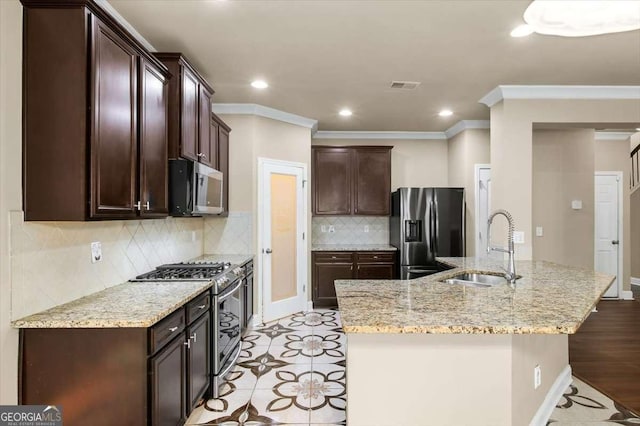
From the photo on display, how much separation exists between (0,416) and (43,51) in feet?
5.56

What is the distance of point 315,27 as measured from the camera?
257 cm

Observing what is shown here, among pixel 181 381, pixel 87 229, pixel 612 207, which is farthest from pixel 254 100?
pixel 612 207

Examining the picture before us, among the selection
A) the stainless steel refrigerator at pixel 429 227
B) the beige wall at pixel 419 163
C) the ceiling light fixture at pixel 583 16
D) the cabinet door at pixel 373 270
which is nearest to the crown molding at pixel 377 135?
the beige wall at pixel 419 163

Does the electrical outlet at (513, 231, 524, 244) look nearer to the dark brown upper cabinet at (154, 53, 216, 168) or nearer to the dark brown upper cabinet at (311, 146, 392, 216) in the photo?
the dark brown upper cabinet at (311, 146, 392, 216)

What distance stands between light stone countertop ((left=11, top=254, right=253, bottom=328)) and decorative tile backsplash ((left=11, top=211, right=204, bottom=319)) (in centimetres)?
7

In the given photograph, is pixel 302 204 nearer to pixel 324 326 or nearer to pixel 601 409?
pixel 324 326

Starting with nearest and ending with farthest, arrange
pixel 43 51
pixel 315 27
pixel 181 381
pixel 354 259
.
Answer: pixel 43 51 → pixel 181 381 → pixel 315 27 → pixel 354 259

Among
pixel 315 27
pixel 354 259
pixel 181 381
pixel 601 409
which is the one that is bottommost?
pixel 601 409

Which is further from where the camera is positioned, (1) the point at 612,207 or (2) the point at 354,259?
(1) the point at 612,207

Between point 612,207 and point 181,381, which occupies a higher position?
point 612,207

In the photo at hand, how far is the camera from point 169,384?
2020mm

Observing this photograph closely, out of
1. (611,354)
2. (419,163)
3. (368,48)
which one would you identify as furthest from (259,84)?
(611,354)

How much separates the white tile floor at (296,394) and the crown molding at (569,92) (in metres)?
2.65

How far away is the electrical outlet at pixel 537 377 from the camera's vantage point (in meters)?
2.16
